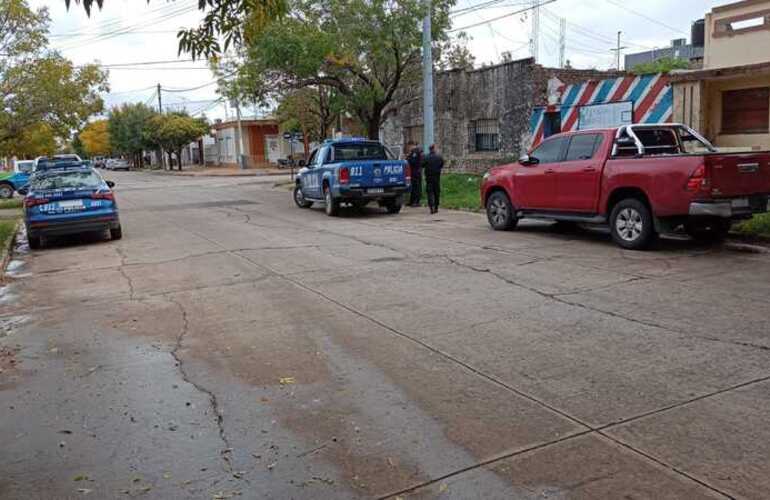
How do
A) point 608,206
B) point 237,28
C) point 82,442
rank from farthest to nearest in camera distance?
1. point 608,206
2. point 237,28
3. point 82,442

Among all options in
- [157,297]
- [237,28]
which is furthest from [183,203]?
[237,28]

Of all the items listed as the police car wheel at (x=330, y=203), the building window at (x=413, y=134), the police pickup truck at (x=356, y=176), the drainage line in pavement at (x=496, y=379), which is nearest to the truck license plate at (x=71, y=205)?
the drainage line in pavement at (x=496, y=379)

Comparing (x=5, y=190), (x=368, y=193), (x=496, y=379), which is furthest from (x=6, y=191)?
(x=496, y=379)

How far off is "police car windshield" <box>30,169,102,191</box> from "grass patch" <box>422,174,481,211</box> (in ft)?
30.0

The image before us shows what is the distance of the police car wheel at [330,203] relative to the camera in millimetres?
17877

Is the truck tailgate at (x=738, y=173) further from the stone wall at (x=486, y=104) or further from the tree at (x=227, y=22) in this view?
the stone wall at (x=486, y=104)

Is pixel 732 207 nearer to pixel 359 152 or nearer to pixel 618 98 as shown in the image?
pixel 618 98

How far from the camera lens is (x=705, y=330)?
6387 mm

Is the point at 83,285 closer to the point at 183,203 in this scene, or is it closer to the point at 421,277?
the point at 421,277

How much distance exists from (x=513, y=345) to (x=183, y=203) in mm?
20300

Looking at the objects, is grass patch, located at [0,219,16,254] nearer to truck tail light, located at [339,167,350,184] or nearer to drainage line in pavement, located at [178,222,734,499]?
drainage line in pavement, located at [178,222,734,499]

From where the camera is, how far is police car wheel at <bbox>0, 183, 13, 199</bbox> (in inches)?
1288

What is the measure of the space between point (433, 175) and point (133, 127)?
61.2 meters

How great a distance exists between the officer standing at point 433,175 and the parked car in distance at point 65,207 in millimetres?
7520
